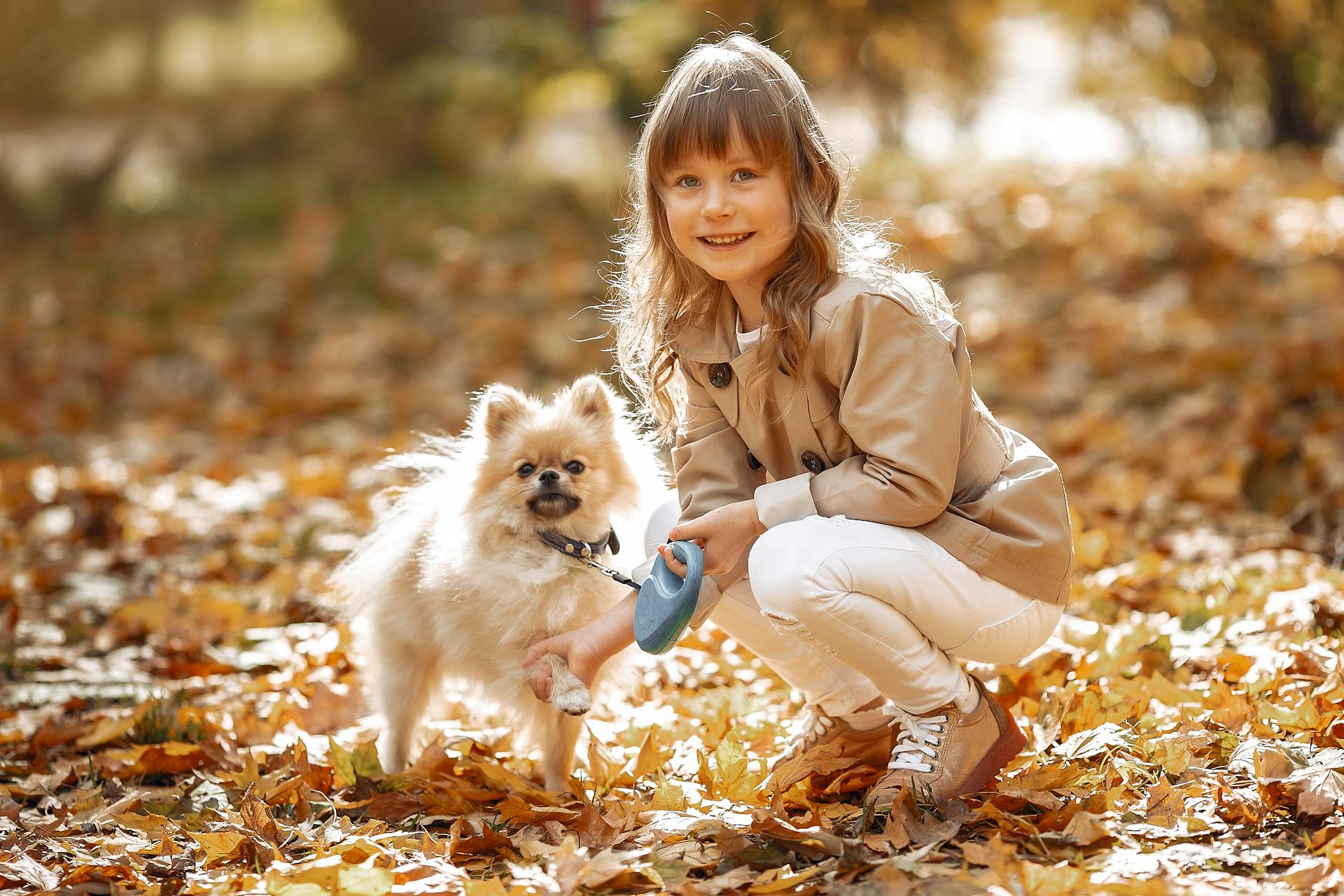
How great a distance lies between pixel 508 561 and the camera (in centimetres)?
287

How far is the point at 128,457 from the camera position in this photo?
633 centimetres

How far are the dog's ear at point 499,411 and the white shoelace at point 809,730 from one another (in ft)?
3.34

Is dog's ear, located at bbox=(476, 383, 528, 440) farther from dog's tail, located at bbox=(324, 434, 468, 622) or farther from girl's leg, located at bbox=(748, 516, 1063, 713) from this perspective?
girl's leg, located at bbox=(748, 516, 1063, 713)

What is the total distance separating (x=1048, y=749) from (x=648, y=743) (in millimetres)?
900

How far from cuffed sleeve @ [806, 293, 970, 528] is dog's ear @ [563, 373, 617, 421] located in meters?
0.75

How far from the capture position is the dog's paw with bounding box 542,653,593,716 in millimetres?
2592

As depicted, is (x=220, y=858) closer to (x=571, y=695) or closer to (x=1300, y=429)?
(x=571, y=695)

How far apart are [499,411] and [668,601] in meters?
0.76

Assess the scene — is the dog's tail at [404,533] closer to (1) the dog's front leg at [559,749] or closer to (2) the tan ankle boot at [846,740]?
(1) the dog's front leg at [559,749]

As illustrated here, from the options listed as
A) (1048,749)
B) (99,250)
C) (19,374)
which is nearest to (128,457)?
(19,374)

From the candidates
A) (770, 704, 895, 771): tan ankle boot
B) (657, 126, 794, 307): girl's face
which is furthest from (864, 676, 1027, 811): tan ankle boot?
(657, 126, 794, 307): girl's face

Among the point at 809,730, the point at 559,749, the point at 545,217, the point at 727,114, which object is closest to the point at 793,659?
the point at 809,730

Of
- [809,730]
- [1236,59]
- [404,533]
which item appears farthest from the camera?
[1236,59]

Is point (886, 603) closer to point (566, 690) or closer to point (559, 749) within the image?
point (566, 690)
